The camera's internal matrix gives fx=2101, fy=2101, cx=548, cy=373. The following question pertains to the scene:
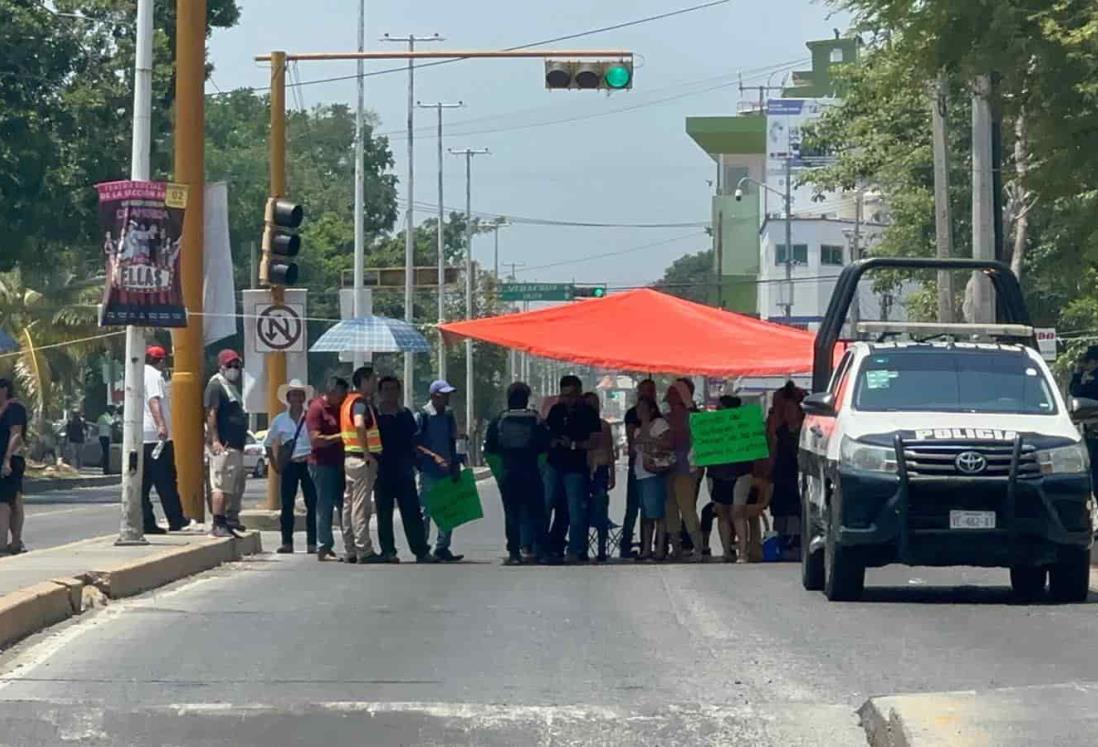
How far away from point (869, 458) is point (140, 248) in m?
6.66

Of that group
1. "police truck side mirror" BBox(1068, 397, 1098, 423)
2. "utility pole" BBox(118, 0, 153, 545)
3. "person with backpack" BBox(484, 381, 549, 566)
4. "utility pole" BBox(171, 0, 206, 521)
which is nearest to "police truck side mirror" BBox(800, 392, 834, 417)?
"police truck side mirror" BBox(1068, 397, 1098, 423)

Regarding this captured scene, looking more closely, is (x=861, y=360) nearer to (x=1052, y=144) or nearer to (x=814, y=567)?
(x=814, y=567)

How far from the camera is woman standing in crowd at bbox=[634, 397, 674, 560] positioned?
21.0m

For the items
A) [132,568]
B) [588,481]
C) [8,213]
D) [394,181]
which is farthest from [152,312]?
[394,181]

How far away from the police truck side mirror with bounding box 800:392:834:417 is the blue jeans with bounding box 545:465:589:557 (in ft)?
17.5

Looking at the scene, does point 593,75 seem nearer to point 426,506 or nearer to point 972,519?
point 426,506

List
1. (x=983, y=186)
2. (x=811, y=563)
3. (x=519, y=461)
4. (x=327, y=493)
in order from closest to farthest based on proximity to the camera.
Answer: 1. (x=811, y=563)
2. (x=519, y=461)
3. (x=327, y=493)
4. (x=983, y=186)

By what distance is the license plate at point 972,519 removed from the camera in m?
14.4

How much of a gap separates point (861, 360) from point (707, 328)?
278 inches

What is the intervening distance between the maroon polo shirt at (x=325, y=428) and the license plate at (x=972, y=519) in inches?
300

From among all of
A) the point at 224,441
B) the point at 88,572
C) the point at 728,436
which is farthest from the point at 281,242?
the point at 88,572

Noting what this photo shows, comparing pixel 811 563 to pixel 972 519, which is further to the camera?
pixel 811 563

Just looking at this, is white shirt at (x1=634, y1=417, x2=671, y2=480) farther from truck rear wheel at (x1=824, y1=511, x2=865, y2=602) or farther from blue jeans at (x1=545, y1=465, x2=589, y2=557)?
truck rear wheel at (x1=824, y1=511, x2=865, y2=602)

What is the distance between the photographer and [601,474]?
21.2 meters
